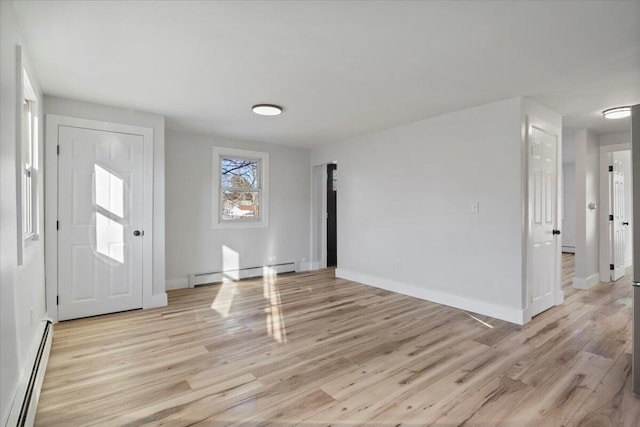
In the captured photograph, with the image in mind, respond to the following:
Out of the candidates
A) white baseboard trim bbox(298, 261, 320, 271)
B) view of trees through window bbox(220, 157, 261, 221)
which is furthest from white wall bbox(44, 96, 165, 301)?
white baseboard trim bbox(298, 261, 320, 271)

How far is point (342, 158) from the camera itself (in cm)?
569

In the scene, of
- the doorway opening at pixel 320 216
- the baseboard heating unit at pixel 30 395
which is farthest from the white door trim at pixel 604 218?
the baseboard heating unit at pixel 30 395

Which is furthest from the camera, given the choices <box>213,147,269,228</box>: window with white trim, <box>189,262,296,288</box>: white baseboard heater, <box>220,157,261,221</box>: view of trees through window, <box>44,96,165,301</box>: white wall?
<box>220,157,261,221</box>: view of trees through window

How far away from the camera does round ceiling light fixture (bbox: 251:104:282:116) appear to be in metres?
3.68

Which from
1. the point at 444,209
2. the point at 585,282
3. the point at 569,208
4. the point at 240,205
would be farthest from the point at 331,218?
the point at 569,208

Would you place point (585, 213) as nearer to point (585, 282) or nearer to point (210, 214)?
point (585, 282)

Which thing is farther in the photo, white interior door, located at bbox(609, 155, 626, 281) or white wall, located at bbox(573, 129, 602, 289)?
white interior door, located at bbox(609, 155, 626, 281)

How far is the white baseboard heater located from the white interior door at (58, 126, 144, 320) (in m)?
1.22

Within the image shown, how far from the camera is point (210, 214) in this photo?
207 inches

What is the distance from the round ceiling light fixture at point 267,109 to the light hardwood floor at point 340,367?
236 centimetres

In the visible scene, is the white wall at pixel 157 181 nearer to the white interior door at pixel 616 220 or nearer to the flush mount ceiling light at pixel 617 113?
the flush mount ceiling light at pixel 617 113

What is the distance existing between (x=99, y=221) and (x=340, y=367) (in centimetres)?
313

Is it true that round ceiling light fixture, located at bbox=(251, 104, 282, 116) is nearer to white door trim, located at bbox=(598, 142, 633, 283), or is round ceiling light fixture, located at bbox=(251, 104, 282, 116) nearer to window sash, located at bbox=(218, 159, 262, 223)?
window sash, located at bbox=(218, 159, 262, 223)

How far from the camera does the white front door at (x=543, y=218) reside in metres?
3.55
